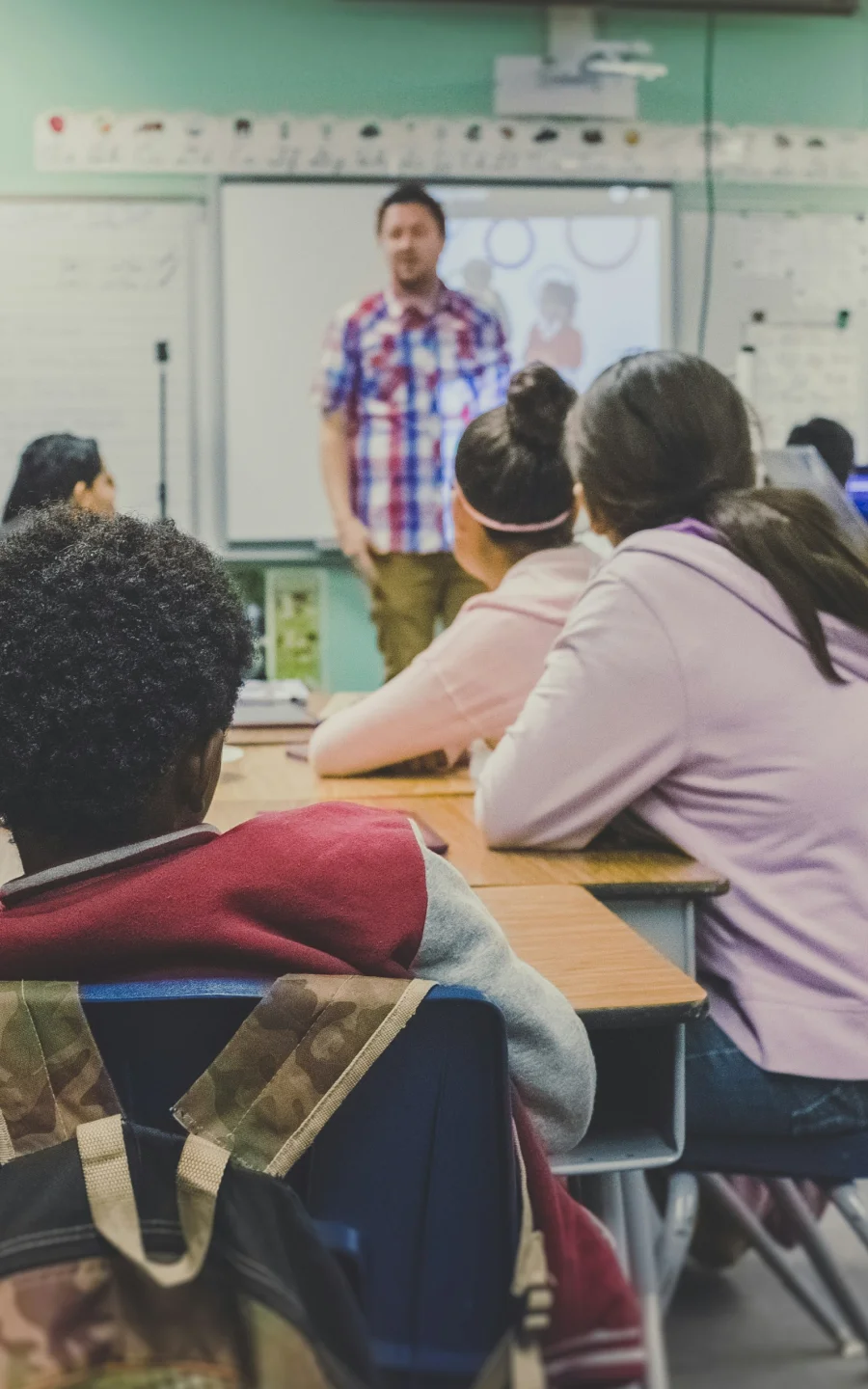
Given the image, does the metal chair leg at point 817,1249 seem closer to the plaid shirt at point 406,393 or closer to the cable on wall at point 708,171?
the plaid shirt at point 406,393

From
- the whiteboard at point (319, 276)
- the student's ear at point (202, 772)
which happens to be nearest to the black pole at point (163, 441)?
the whiteboard at point (319, 276)

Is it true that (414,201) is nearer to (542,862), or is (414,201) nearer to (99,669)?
(542,862)

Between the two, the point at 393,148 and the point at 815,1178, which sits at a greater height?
the point at 393,148

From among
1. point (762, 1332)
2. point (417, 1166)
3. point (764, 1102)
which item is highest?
point (417, 1166)

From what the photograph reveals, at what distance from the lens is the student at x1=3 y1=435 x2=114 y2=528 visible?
102 inches

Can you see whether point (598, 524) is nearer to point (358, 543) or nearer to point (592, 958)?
point (592, 958)

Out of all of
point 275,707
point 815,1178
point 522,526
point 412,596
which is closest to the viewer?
point 815,1178

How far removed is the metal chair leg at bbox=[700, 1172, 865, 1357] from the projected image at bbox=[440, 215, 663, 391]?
11.1 feet

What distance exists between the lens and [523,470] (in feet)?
6.42

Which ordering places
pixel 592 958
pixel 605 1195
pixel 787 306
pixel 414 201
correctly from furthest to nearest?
pixel 787 306
pixel 414 201
pixel 605 1195
pixel 592 958

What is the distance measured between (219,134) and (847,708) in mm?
3581

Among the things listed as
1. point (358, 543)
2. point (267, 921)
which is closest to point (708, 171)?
point (358, 543)

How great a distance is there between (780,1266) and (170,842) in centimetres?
94

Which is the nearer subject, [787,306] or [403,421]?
[403,421]
